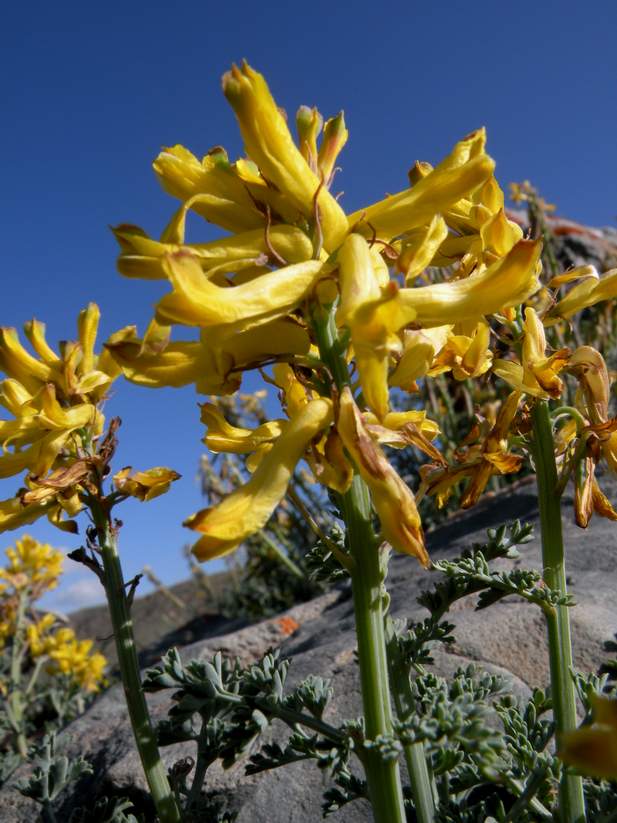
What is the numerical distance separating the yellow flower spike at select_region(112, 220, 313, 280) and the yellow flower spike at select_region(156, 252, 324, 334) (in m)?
0.10

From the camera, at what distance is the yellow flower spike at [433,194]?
59.3 inches

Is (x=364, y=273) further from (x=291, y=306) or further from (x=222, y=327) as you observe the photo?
(x=222, y=327)

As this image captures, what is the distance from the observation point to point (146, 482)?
219 cm

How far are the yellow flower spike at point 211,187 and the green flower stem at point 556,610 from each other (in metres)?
0.96

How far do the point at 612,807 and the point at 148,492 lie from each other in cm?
153

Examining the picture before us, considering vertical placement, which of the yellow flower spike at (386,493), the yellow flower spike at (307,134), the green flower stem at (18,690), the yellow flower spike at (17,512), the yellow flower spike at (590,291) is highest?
the yellow flower spike at (307,134)

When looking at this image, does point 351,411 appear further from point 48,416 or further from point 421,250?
point 48,416

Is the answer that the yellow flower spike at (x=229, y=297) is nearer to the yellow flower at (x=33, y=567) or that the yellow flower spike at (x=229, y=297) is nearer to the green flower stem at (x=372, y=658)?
the green flower stem at (x=372, y=658)

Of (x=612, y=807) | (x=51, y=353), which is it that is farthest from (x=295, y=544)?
(x=612, y=807)

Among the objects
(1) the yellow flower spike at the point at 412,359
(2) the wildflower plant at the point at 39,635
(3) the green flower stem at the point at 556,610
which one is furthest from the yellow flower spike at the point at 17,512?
(2) the wildflower plant at the point at 39,635

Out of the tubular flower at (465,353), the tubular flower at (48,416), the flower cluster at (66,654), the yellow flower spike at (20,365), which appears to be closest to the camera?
the tubular flower at (465,353)

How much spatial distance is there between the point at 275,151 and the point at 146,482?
3.66 feet

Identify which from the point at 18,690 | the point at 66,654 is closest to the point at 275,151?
the point at 18,690

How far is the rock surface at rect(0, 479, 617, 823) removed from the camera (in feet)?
9.06
